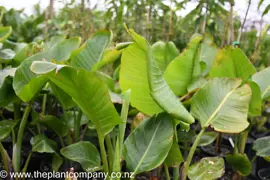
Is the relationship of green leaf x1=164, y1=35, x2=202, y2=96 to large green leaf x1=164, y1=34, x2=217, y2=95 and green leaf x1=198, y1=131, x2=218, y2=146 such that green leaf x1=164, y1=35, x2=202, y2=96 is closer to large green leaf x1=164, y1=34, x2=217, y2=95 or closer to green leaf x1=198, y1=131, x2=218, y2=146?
large green leaf x1=164, y1=34, x2=217, y2=95

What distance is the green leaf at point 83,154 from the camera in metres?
1.12

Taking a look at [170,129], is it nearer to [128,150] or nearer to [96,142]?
[128,150]

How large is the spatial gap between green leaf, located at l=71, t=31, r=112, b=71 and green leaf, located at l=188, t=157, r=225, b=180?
0.53 meters

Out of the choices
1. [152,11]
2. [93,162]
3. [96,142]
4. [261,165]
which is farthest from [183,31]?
[93,162]

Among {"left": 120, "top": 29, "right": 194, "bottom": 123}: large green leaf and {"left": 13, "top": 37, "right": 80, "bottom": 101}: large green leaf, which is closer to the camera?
{"left": 120, "top": 29, "right": 194, "bottom": 123}: large green leaf

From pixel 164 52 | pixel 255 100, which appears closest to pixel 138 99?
pixel 255 100

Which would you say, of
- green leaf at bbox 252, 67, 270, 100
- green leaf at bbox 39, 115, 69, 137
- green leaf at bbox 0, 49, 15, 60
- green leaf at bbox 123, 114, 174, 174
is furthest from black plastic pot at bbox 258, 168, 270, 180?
green leaf at bbox 0, 49, 15, 60

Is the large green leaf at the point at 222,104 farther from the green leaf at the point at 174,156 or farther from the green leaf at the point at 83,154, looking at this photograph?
the green leaf at the point at 83,154

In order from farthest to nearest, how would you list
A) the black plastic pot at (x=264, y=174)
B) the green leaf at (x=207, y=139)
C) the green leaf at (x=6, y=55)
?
1. the black plastic pot at (x=264, y=174)
2. the green leaf at (x=207, y=139)
3. the green leaf at (x=6, y=55)

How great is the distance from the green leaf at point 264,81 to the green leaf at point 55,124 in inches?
31.6

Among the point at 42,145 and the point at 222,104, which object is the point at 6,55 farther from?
the point at 222,104

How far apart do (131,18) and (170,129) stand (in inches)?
80.5

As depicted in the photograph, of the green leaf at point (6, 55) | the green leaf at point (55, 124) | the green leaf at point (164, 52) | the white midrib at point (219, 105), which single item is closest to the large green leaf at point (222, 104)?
the white midrib at point (219, 105)

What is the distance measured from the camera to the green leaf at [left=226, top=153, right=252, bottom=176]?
4.30ft
